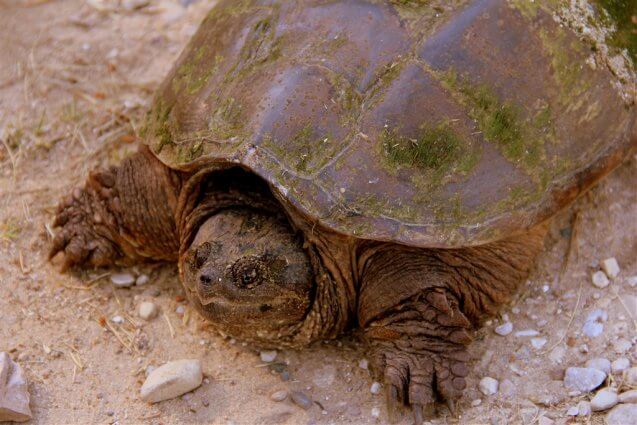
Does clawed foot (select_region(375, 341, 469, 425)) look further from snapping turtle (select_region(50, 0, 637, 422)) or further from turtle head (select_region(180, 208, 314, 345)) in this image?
turtle head (select_region(180, 208, 314, 345))

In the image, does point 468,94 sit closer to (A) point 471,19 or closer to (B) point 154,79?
(A) point 471,19

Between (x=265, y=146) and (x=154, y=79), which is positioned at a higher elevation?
(x=265, y=146)

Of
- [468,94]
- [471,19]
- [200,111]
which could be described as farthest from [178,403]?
[471,19]

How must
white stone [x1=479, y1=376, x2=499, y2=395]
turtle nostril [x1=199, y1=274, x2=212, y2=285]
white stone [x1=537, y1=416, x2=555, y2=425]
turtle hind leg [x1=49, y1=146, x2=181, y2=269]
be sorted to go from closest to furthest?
1. white stone [x1=537, y1=416, x2=555, y2=425]
2. turtle nostril [x1=199, y1=274, x2=212, y2=285]
3. white stone [x1=479, y1=376, x2=499, y2=395]
4. turtle hind leg [x1=49, y1=146, x2=181, y2=269]

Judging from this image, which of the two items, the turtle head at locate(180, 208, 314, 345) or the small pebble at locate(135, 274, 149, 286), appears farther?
the small pebble at locate(135, 274, 149, 286)

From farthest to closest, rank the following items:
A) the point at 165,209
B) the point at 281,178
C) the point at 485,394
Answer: the point at 165,209, the point at 485,394, the point at 281,178

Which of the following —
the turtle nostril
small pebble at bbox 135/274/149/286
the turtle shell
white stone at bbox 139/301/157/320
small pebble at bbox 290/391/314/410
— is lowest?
small pebble at bbox 135/274/149/286

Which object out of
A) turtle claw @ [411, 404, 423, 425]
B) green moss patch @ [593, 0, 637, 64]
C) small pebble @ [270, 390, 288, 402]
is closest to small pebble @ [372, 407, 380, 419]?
turtle claw @ [411, 404, 423, 425]
